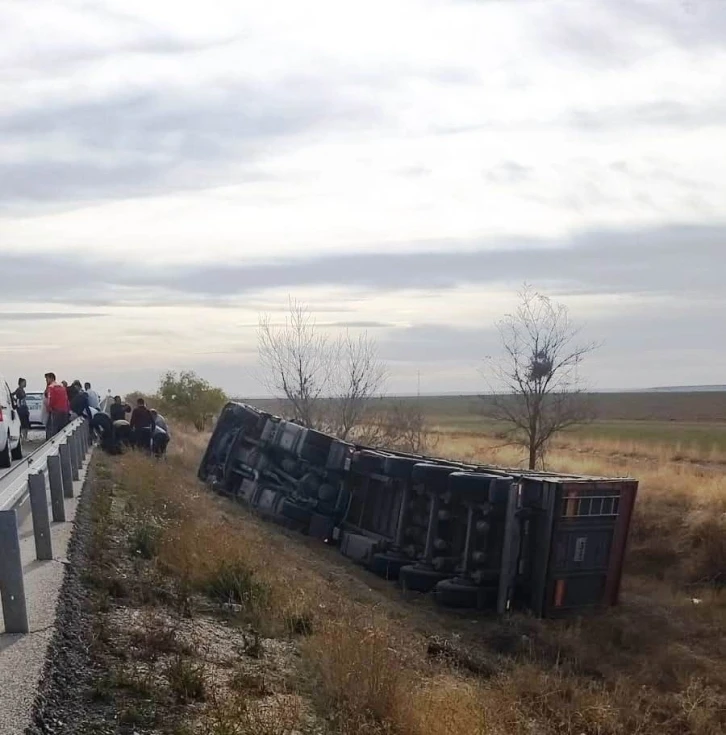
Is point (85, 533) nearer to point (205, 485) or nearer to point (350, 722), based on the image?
point (350, 722)

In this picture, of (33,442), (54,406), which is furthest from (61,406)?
(33,442)

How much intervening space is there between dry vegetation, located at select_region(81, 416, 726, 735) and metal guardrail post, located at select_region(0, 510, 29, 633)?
1.65ft

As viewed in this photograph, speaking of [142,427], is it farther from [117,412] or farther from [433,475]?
[433,475]

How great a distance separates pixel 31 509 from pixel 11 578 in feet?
7.09

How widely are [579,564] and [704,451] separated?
3146 centimetres

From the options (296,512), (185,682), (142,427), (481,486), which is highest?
(481,486)

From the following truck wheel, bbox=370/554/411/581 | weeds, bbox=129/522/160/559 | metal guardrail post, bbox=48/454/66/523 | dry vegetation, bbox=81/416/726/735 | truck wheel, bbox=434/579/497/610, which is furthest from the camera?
truck wheel, bbox=370/554/411/581

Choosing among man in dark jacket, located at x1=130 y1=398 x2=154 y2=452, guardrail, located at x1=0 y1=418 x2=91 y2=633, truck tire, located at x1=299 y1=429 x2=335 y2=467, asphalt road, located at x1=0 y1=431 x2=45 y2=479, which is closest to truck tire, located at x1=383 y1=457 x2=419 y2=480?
truck tire, located at x1=299 y1=429 x2=335 y2=467

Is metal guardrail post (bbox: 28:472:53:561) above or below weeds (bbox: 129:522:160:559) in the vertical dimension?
above

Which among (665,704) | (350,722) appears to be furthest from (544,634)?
(350,722)

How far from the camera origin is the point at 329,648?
673cm

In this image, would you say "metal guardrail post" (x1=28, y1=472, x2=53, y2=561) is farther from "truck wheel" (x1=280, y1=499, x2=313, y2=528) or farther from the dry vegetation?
"truck wheel" (x1=280, y1=499, x2=313, y2=528)

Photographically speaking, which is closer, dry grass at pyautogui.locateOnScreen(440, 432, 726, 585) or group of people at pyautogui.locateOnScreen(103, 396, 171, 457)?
dry grass at pyautogui.locateOnScreen(440, 432, 726, 585)

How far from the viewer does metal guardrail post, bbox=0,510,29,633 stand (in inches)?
227
